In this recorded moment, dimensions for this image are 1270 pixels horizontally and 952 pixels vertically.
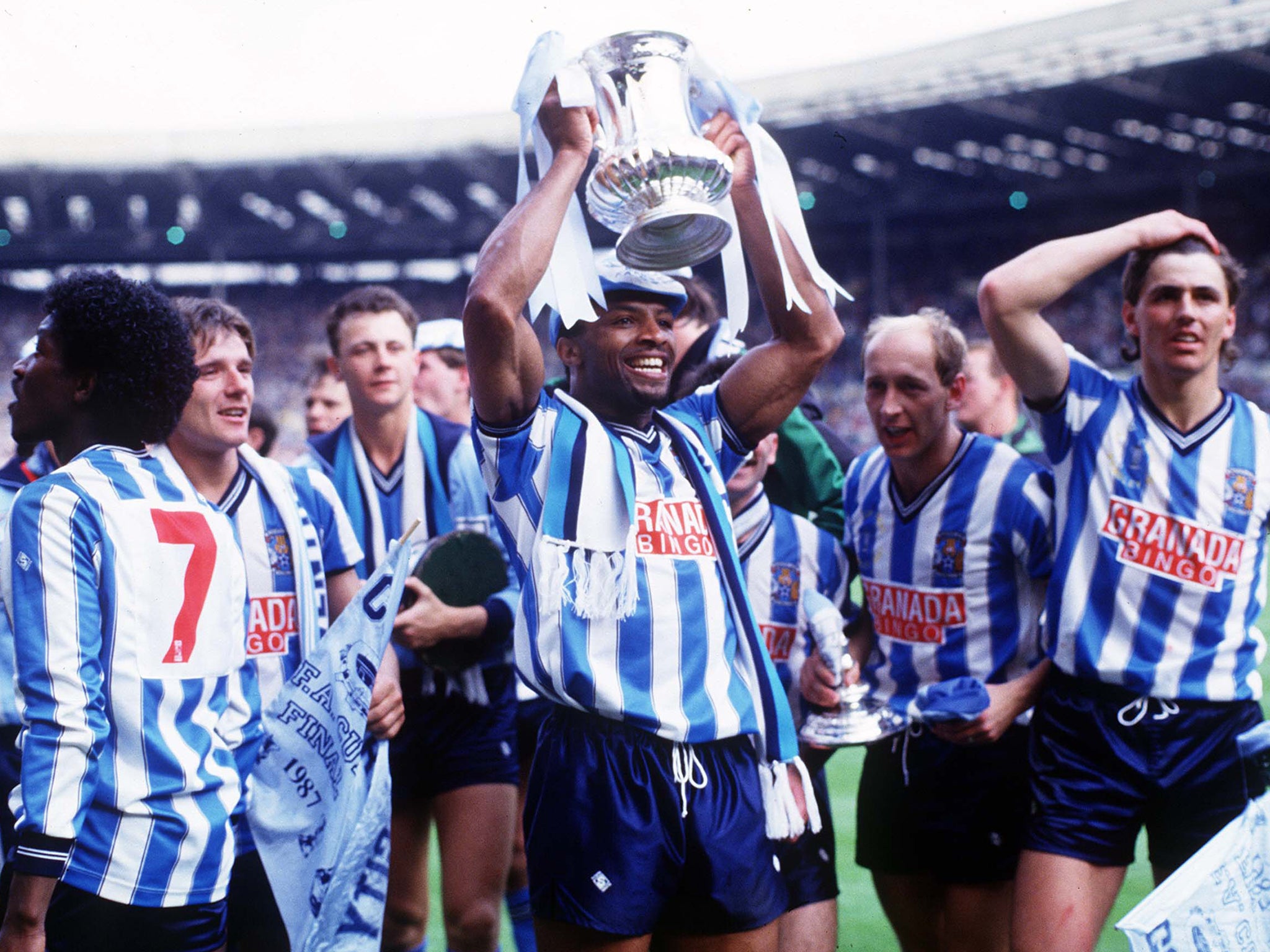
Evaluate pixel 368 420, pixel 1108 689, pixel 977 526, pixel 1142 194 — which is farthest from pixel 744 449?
pixel 1142 194

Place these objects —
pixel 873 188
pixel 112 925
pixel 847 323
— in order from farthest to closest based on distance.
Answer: pixel 847 323 < pixel 873 188 < pixel 112 925

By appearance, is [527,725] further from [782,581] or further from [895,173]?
[895,173]

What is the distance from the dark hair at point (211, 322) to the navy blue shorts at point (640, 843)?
4.75 feet

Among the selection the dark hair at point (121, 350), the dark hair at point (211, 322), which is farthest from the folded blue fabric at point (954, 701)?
the dark hair at point (211, 322)

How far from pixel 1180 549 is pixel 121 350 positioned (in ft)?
7.73

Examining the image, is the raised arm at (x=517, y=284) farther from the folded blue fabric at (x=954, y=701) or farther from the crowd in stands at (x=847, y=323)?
the crowd in stands at (x=847, y=323)

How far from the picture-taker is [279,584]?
2.91 metres

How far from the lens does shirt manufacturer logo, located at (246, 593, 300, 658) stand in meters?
2.89

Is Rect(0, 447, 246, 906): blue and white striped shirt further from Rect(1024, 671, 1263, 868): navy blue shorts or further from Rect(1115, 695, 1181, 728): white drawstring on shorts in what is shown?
Rect(1115, 695, 1181, 728): white drawstring on shorts

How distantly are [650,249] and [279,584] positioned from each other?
4.50ft

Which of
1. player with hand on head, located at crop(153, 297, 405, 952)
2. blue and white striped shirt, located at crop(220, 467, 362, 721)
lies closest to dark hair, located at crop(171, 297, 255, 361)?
player with hand on head, located at crop(153, 297, 405, 952)

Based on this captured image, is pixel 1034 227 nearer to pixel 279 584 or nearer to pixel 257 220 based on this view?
pixel 257 220

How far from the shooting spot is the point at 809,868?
9.96ft

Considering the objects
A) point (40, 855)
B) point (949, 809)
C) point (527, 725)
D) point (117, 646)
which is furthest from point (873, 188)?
point (40, 855)
